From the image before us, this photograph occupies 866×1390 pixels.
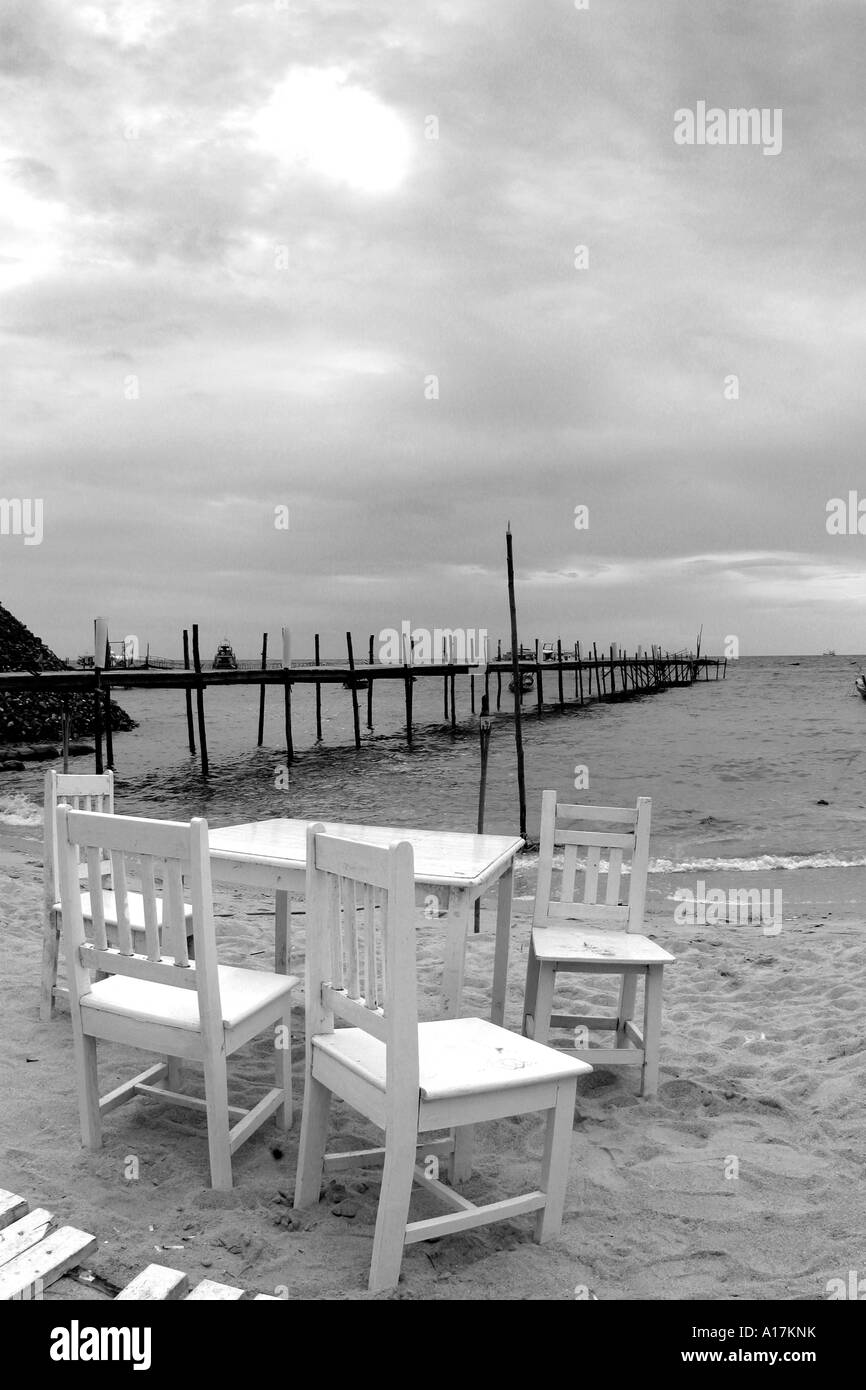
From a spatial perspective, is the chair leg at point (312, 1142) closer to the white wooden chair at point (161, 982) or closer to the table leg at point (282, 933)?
the white wooden chair at point (161, 982)

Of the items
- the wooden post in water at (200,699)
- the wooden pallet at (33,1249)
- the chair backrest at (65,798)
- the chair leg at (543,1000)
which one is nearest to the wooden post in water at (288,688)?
the wooden post in water at (200,699)

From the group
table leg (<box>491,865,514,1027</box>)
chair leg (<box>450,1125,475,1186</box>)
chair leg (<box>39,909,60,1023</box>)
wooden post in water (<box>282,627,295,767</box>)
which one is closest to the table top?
table leg (<box>491,865,514,1027</box>)

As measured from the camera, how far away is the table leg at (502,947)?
4305 millimetres

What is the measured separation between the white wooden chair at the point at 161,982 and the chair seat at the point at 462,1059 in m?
0.34

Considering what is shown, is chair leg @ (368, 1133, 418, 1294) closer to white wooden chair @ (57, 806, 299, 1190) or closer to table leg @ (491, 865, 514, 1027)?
white wooden chair @ (57, 806, 299, 1190)

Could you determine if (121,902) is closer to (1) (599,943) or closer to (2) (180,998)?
(2) (180,998)

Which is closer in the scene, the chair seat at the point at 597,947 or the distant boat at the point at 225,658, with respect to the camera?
the chair seat at the point at 597,947

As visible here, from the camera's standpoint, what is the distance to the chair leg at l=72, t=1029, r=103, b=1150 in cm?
317

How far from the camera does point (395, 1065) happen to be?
2.45 metres

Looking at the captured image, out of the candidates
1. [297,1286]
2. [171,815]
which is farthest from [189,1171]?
[171,815]
